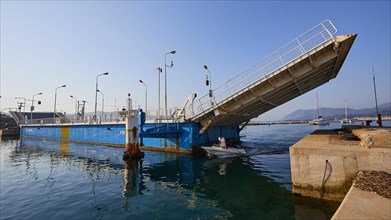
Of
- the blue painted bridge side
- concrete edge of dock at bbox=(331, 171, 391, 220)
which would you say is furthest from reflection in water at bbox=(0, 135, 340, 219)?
the blue painted bridge side

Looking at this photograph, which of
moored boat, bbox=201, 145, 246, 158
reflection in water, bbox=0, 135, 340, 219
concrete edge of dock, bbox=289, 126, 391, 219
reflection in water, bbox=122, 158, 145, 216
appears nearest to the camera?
concrete edge of dock, bbox=289, 126, 391, 219

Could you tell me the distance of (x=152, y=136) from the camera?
80.4ft

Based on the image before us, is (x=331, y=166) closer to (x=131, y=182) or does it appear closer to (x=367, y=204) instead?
(x=367, y=204)

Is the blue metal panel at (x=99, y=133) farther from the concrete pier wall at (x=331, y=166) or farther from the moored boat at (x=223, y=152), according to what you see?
the concrete pier wall at (x=331, y=166)

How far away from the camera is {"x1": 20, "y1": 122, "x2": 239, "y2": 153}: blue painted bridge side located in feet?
81.0

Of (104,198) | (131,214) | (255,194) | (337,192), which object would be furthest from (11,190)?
(337,192)

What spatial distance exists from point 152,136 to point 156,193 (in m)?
13.7

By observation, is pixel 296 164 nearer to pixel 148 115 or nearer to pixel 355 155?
pixel 355 155

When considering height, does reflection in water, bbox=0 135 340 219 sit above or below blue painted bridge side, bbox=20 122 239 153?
below

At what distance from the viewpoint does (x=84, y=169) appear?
17.7m

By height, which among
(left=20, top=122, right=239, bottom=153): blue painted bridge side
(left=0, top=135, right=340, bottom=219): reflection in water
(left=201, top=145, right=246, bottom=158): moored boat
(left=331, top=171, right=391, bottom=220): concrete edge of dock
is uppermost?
(left=20, top=122, right=239, bottom=153): blue painted bridge side

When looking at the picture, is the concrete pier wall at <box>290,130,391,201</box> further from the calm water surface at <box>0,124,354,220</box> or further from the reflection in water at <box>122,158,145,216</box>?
the reflection in water at <box>122,158,145,216</box>

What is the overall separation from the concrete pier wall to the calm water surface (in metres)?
0.59

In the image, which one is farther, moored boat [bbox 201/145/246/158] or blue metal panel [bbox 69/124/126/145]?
blue metal panel [bbox 69/124/126/145]
